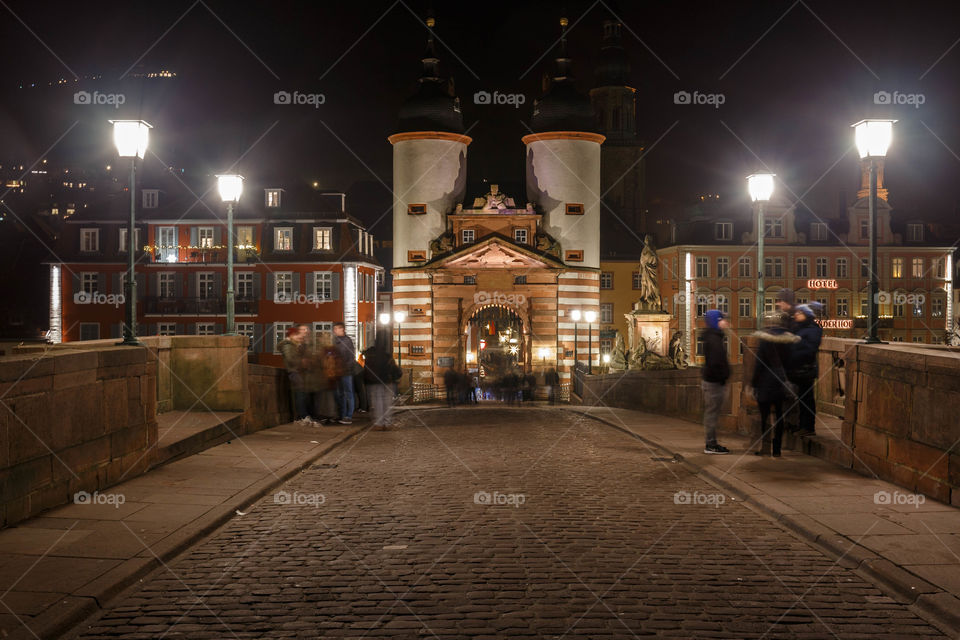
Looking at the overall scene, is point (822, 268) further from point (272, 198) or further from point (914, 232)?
point (272, 198)

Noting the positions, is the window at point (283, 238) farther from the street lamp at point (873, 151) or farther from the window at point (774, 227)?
the street lamp at point (873, 151)

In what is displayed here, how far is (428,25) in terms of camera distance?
48.9 metres

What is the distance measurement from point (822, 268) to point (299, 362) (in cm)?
4942

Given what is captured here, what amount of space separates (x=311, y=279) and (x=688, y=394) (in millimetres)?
32941

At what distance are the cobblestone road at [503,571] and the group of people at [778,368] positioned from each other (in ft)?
6.93

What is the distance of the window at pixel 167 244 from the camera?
1933 inches

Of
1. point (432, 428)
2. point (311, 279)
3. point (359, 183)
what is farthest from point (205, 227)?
point (432, 428)

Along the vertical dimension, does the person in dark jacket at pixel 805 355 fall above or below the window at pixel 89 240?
below

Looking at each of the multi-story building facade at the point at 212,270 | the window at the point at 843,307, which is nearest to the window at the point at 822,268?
the window at the point at 843,307

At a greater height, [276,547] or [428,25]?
[428,25]

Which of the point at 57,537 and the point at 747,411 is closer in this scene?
the point at 57,537

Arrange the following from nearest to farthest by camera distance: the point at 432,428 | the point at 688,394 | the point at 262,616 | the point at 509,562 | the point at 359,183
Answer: the point at 262,616, the point at 509,562, the point at 432,428, the point at 688,394, the point at 359,183

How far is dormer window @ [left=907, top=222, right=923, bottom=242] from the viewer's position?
5909cm

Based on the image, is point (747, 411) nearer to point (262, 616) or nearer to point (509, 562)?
point (509, 562)
